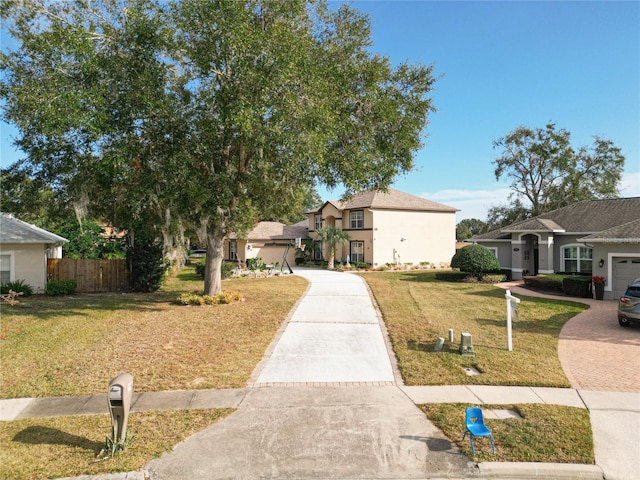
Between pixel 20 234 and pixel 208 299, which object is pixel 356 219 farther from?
pixel 20 234

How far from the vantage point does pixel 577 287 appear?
1783cm

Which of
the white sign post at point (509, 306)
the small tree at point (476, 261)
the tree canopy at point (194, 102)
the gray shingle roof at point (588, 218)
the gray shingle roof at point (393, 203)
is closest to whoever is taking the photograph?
the white sign post at point (509, 306)

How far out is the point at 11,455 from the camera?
15.5ft

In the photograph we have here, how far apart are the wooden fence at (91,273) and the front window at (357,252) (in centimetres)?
1848

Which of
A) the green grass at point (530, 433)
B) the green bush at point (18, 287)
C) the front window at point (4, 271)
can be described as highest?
the front window at point (4, 271)

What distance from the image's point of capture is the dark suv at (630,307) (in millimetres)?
10984

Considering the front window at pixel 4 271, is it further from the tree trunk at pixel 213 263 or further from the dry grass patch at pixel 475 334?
the dry grass patch at pixel 475 334

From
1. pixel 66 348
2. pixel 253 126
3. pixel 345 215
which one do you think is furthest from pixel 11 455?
pixel 345 215

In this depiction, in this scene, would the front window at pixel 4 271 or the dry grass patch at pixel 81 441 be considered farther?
the front window at pixel 4 271

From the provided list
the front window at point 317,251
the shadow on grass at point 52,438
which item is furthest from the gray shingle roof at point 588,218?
the shadow on grass at point 52,438

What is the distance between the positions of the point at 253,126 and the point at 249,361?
6.75 metres

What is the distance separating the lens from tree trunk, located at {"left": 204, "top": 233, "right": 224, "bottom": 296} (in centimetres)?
1495

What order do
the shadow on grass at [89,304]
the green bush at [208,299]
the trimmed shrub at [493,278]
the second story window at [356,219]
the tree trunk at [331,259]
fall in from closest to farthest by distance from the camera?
the shadow on grass at [89,304] → the green bush at [208,299] → the trimmed shrub at [493,278] → the tree trunk at [331,259] → the second story window at [356,219]

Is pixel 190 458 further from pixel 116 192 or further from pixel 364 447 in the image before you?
pixel 116 192
